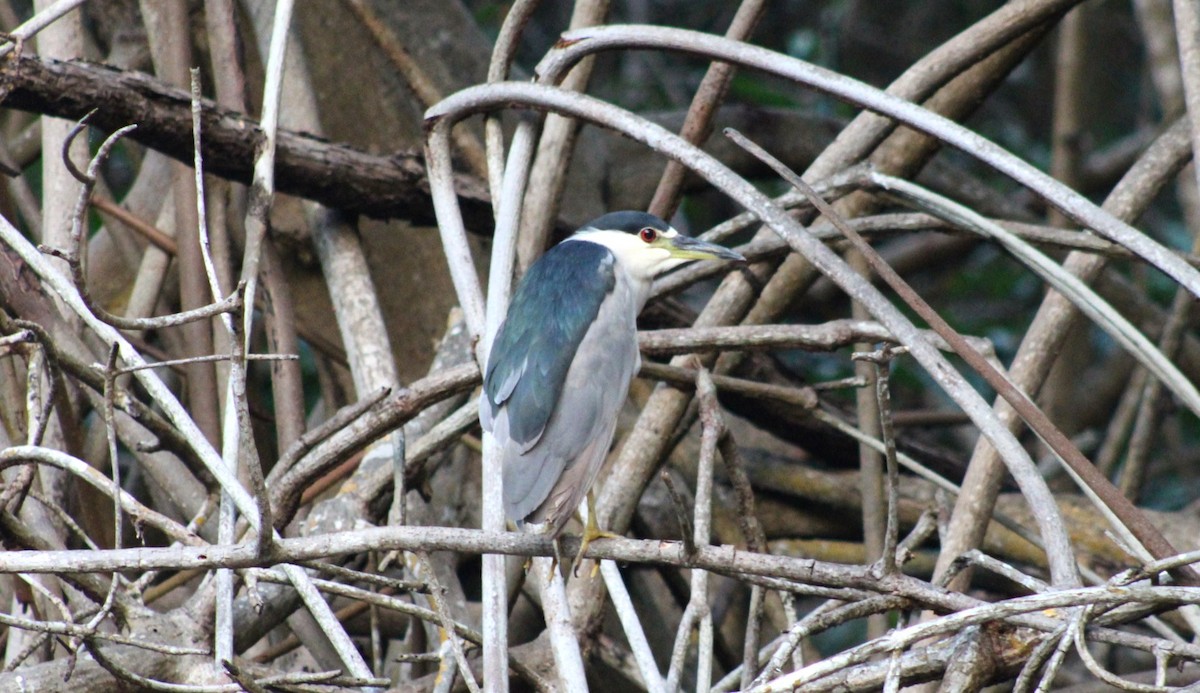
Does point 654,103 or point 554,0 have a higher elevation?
point 554,0

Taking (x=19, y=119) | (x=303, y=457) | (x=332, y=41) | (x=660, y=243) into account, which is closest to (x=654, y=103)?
(x=332, y=41)

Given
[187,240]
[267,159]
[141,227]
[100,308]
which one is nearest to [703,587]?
[100,308]

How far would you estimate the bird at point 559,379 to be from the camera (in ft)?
7.22

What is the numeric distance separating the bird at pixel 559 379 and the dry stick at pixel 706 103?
0.43 metres

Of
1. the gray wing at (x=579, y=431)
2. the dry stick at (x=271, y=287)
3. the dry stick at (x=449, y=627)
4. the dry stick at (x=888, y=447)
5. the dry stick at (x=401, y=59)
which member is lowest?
Result: the dry stick at (x=449, y=627)

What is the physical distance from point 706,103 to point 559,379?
0.97m

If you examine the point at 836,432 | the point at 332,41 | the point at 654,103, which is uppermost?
the point at 654,103

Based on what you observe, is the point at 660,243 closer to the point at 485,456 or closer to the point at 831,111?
the point at 485,456

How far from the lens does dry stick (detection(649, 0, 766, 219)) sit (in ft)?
9.81

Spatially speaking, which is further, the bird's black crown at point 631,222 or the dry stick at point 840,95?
the bird's black crown at point 631,222

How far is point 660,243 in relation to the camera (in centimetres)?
276

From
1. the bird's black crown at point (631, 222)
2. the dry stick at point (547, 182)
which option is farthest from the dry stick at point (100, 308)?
the dry stick at point (547, 182)

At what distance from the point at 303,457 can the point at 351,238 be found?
943 millimetres

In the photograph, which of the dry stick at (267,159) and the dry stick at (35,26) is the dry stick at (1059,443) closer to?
the dry stick at (267,159)
